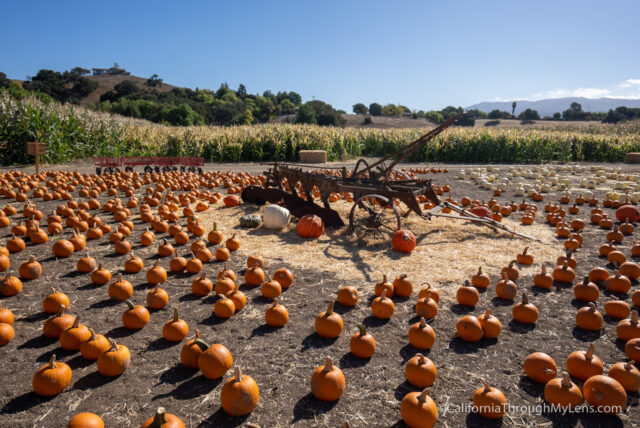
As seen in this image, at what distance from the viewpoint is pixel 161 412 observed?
2088 millimetres

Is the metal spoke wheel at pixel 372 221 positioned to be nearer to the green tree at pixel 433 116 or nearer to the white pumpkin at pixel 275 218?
the white pumpkin at pixel 275 218

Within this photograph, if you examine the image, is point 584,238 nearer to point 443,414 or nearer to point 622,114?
point 443,414

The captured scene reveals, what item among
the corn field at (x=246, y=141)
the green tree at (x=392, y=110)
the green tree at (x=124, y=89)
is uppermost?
the green tree at (x=124, y=89)

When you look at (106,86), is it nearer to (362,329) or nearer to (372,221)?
(372,221)

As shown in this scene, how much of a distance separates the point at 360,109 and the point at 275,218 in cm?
11436

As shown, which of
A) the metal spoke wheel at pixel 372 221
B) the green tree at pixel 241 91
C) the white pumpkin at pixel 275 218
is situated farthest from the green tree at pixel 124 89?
the metal spoke wheel at pixel 372 221

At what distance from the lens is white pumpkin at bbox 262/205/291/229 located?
7668mm

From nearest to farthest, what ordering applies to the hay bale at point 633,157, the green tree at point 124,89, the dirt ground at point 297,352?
1. the dirt ground at point 297,352
2. the hay bale at point 633,157
3. the green tree at point 124,89

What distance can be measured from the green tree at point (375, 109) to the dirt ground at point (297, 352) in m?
110

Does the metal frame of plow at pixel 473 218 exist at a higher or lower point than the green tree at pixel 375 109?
lower

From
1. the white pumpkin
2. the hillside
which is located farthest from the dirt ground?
the hillside

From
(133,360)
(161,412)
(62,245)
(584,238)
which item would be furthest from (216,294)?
(584,238)

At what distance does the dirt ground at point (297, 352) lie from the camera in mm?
2723

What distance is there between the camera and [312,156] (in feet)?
73.4
